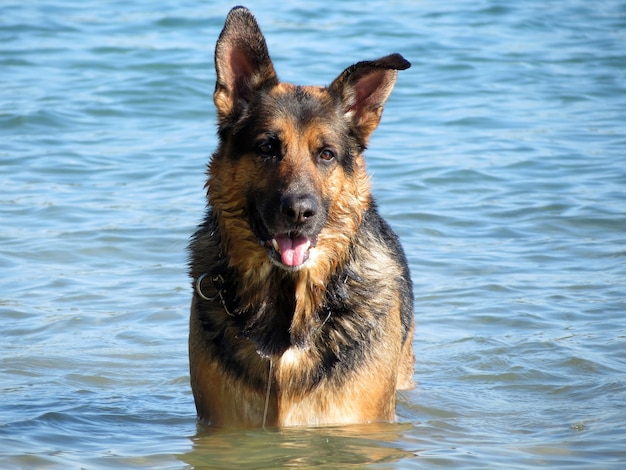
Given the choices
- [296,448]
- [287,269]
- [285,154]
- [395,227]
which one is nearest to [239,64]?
[285,154]

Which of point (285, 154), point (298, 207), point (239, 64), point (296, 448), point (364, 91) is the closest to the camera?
point (298, 207)

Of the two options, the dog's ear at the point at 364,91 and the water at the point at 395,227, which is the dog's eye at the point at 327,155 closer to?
the dog's ear at the point at 364,91

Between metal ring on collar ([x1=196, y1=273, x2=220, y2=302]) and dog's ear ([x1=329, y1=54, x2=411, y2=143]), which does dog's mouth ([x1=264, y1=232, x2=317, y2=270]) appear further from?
dog's ear ([x1=329, y1=54, x2=411, y2=143])

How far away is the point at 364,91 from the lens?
5832 millimetres

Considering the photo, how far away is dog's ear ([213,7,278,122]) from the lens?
18.1 ft

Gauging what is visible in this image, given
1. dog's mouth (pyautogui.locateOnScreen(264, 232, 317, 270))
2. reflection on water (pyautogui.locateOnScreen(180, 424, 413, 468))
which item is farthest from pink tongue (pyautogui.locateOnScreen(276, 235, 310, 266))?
Result: reflection on water (pyautogui.locateOnScreen(180, 424, 413, 468))

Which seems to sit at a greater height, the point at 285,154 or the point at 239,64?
the point at 239,64

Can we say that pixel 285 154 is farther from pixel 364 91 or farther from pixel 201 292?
pixel 201 292

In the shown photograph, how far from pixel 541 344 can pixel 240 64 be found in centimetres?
345

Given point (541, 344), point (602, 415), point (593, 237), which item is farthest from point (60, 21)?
point (602, 415)

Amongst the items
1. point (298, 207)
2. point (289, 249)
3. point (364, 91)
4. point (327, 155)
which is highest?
point (364, 91)

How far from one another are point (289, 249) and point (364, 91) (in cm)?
107

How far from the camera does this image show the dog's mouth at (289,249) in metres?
5.43

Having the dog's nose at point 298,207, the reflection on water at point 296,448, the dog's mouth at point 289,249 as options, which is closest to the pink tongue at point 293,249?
the dog's mouth at point 289,249
